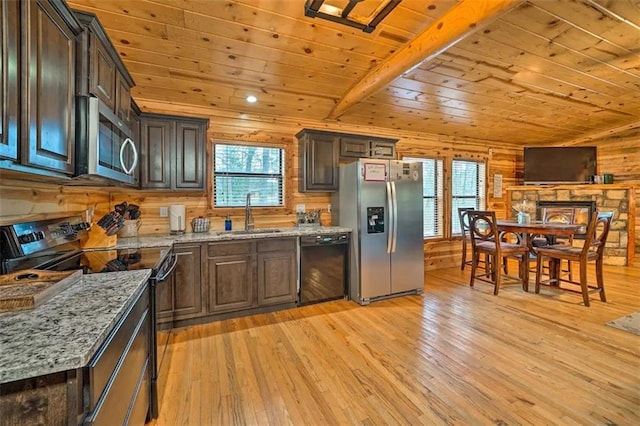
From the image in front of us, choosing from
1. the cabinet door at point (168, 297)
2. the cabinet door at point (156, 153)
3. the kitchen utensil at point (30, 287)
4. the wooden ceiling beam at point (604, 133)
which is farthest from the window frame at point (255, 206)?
the wooden ceiling beam at point (604, 133)

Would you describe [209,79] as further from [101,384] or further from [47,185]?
[101,384]

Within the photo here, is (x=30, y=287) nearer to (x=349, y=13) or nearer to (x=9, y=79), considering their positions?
(x=9, y=79)

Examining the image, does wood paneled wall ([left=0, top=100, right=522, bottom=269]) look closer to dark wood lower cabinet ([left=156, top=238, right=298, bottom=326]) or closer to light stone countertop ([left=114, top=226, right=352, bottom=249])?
light stone countertop ([left=114, top=226, right=352, bottom=249])

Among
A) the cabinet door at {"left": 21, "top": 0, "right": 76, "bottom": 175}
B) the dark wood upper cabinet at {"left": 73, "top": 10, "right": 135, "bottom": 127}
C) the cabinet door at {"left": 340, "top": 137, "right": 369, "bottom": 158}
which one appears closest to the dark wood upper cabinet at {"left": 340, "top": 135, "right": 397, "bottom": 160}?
the cabinet door at {"left": 340, "top": 137, "right": 369, "bottom": 158}

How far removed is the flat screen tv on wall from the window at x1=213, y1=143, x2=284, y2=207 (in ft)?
16.4

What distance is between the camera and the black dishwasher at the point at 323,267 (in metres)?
3.43

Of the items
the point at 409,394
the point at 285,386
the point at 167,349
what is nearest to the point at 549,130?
the point at 409,394

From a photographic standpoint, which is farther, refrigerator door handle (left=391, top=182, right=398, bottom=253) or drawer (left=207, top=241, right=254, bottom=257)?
refrigerator door handle (left=391, top=182, right=398, bottom=253)

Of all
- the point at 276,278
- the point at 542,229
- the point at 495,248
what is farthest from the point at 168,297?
the point at 542,229

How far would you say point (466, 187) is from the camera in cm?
555

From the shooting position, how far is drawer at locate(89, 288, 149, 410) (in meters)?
0.85

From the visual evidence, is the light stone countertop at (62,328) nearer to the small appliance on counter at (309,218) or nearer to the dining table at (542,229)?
the small appliance on counter at (309,218)

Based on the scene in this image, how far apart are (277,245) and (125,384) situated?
2.16m

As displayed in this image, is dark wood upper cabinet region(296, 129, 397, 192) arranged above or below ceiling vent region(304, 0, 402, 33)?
below
